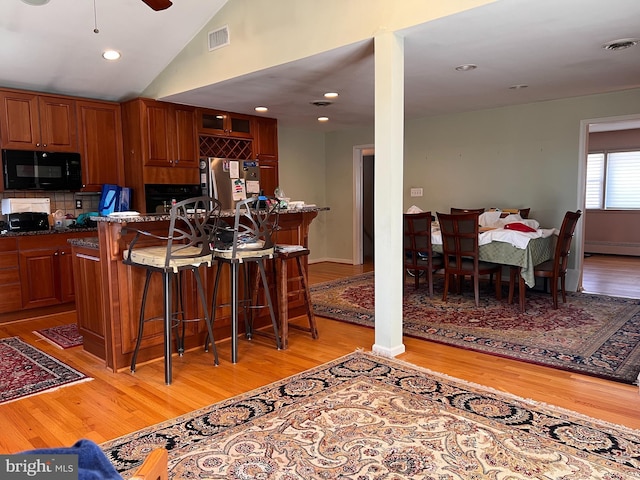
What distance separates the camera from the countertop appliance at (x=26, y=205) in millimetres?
4551


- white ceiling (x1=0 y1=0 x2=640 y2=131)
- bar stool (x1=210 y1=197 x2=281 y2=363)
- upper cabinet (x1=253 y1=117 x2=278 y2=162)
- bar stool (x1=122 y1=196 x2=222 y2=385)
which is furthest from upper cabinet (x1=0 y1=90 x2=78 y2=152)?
bar stool (x1=210 y1=197 x2=281 y2=363)

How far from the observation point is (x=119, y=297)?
303cm

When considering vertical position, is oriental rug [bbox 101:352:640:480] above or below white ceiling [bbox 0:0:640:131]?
below

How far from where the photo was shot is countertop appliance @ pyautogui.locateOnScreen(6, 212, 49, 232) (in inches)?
174

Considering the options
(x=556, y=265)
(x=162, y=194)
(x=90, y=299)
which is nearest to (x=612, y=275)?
(x=556, y=265)

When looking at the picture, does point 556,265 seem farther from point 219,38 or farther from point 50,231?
point 50,231

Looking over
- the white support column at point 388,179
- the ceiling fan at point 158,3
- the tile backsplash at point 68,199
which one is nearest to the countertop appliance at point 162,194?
the tile backsplash at point 68,199

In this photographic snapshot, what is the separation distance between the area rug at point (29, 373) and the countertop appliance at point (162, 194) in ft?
6.40

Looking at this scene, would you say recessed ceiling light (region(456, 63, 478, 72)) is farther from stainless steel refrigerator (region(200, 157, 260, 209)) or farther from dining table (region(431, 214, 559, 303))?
stainless steel refrigerator (region(200, 157, 260, 209))

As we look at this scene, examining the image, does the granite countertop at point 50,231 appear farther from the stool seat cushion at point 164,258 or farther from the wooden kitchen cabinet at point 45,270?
the stool seat cushion at point 164,258

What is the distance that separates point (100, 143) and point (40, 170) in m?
0.68

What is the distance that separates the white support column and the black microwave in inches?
133

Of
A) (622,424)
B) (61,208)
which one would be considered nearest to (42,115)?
(61,208)

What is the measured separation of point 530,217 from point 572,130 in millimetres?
1101
